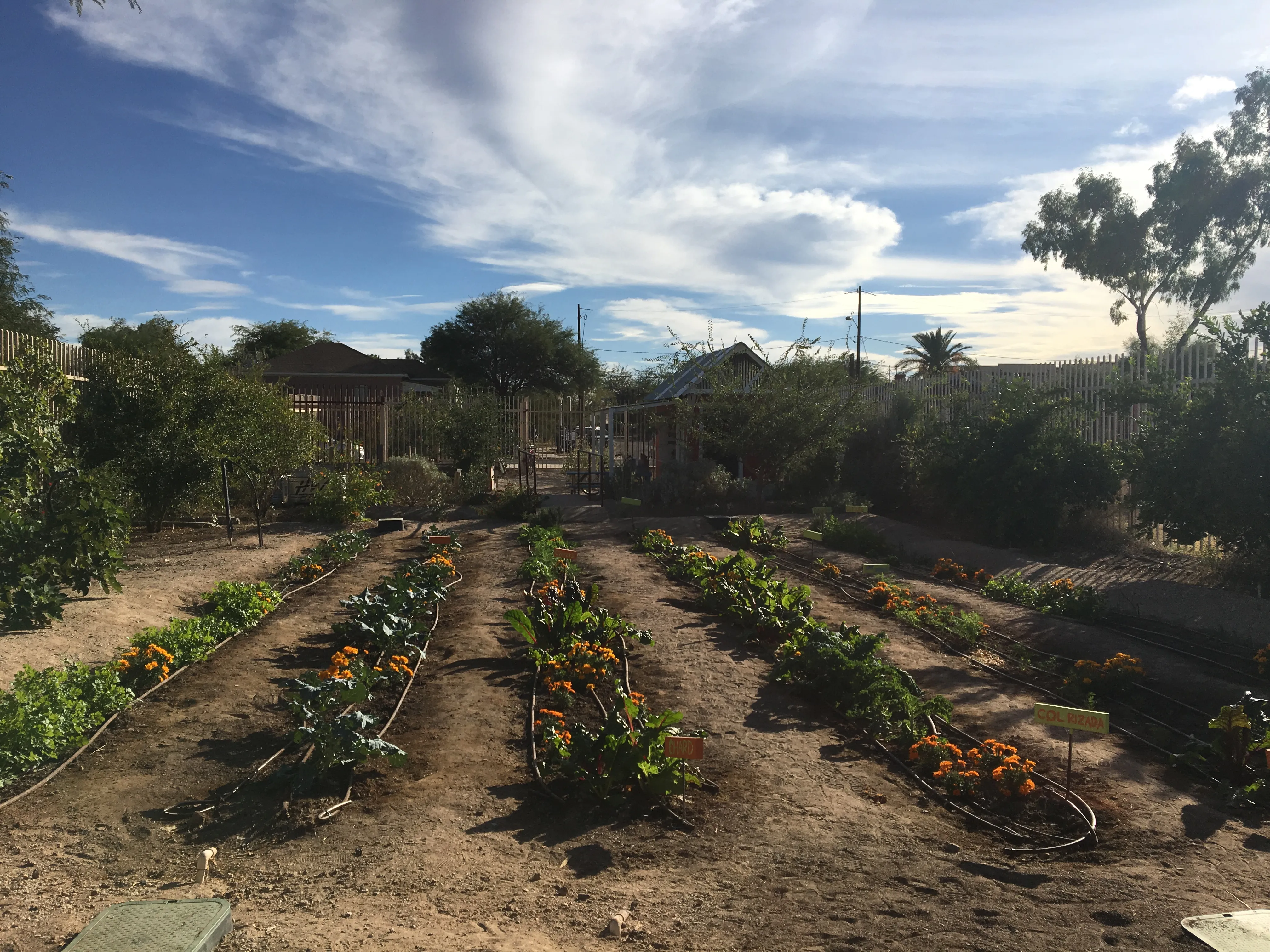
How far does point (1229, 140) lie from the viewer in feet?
80.2

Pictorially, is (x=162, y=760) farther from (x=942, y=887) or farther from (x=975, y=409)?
(x=975, y=409)

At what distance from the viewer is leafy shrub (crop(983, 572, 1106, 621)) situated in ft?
29.2

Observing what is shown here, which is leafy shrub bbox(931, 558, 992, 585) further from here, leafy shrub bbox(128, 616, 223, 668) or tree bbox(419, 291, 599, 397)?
tree bbox(419, 291, 599, 397)

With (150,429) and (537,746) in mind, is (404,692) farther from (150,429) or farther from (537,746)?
(150,429)

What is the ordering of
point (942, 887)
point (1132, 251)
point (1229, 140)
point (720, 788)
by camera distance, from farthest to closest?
point (1132, 251), point (1229, 140), point (720, 788), point (942, 887)

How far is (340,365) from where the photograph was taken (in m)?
47.3

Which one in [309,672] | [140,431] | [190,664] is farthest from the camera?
[140,431]

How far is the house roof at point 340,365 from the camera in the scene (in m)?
45.3

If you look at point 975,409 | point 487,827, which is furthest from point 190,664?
point 975,409

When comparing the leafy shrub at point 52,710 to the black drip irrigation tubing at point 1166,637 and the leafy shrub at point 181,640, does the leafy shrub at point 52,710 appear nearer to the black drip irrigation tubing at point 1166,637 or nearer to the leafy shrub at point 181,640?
the leafy shrub at point 181,640

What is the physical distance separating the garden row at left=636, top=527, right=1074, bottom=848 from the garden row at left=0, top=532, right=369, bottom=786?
4381mm

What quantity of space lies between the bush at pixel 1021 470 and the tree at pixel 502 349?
104 ft

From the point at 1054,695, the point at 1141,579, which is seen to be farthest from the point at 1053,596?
the point at 1054,695

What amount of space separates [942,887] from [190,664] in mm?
5509
